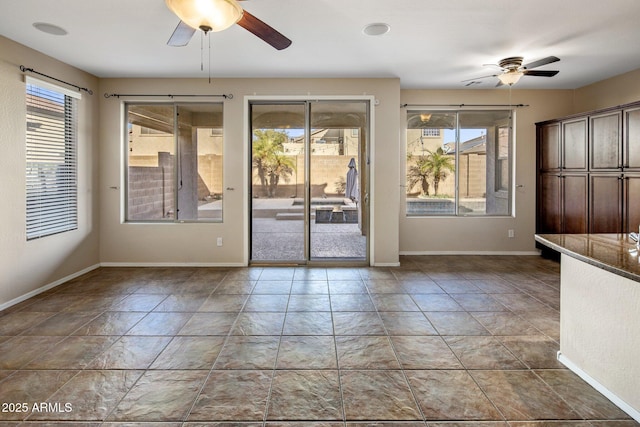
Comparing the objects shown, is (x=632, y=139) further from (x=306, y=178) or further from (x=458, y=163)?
(x=306, y=178)

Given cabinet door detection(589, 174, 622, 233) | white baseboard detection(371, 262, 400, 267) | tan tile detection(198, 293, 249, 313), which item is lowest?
tan tile detection(198, 293, 249, 313)

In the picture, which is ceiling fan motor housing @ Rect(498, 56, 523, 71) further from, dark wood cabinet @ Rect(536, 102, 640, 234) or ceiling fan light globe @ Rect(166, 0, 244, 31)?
ceiling fan light globe @ Rect(166, 0, 244, 31)

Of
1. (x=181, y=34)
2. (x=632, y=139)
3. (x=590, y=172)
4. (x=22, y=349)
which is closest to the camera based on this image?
(x=22, y=349)

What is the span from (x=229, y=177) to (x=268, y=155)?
25.0 inches

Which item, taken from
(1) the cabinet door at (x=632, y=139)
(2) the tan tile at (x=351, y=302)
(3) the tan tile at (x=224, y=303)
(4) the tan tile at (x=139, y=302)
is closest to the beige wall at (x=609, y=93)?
(1) the cabinet door at (x=632, y=139)

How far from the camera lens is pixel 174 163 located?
5406mm

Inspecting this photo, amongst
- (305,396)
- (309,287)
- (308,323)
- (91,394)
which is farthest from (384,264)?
(91,394)

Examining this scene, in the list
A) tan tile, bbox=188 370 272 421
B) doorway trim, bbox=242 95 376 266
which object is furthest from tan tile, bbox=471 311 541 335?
doorway trim, bbox=242 95 376 266

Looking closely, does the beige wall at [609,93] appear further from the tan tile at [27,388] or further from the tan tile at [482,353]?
the tan tile at [27,388]

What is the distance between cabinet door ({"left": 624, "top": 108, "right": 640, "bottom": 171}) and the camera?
14.1 ft

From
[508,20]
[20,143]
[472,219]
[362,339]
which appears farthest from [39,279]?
[472,219]

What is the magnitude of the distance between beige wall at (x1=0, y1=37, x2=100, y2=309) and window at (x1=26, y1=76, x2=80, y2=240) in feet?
0.30

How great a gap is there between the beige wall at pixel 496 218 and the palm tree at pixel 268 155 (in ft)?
6.55

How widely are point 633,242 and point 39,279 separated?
17.8ft
